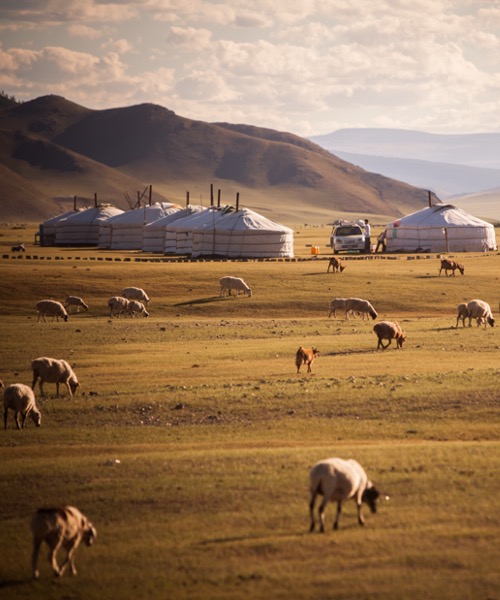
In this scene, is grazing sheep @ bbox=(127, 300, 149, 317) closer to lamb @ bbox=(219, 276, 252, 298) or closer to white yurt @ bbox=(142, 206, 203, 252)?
lamb @ bbox=(219, 276, 252, 298)

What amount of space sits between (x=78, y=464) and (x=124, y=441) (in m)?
2.37

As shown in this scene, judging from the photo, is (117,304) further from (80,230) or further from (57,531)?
(80,230)

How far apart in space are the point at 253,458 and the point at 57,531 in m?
5.14

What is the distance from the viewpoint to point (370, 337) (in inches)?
1329

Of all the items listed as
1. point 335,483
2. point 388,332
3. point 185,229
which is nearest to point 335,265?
point 185,229

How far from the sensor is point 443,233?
7412 cm

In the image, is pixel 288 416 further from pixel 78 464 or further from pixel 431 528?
pixel 431 528

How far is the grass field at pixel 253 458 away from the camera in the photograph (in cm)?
1172

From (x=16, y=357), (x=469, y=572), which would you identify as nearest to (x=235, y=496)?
(x=469, y=572)

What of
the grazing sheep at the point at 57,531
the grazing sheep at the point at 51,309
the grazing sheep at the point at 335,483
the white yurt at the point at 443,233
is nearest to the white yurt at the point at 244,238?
the white yurt at the point at 443,233

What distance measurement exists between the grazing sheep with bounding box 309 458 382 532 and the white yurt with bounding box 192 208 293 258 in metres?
55.9

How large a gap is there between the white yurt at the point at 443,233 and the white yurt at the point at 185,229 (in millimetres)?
12957

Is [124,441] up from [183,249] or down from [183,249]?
down

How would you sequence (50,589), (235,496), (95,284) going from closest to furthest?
(50,589)
(235,496)
(95,284)
